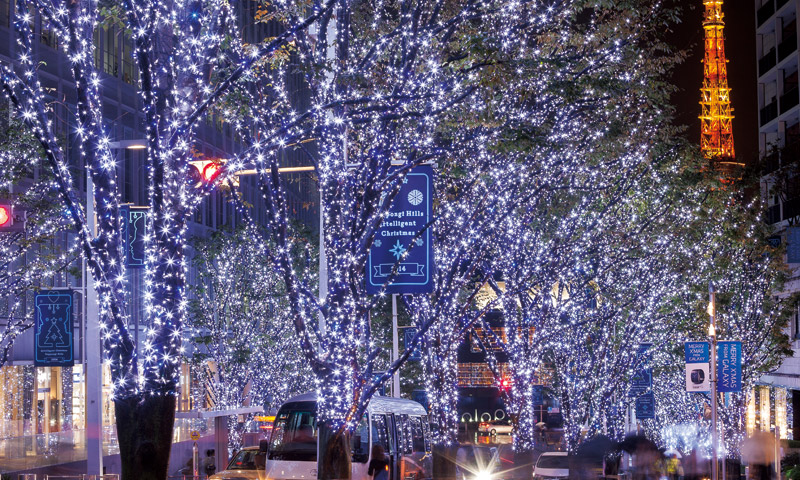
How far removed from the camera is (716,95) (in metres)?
72.4

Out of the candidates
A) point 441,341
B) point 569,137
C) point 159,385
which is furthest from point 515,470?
point 159,385

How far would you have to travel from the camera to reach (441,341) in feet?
69.5

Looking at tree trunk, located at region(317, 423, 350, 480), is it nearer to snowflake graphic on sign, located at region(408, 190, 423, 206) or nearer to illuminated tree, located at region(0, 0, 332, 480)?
snowflake graphic on sign, located at region(408, 190, 423, 206)

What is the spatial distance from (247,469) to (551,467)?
298 inches

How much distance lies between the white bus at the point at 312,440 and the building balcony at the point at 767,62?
39.9 metres

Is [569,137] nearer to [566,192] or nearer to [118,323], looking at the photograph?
[566,192]

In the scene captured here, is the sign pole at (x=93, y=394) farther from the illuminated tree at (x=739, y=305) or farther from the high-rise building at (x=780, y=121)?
the high-rise building at (x=780, y=121)

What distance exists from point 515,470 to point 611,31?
13.3m

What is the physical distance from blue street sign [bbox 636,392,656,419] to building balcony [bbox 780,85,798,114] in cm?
2534

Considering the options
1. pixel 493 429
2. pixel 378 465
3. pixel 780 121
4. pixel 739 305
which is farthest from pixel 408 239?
pixel 493 429

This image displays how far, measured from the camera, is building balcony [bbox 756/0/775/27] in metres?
53.3

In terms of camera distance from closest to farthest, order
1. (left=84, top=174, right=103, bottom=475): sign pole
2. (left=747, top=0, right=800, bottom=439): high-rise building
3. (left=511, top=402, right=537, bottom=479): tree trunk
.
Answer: (left=84, top=174, right=103, bottom=475): sign pole < (left=511, top=402, right=537, bottom=479): tree trunk < (left=747, top=0, right=800, bottom=439): high-rise building

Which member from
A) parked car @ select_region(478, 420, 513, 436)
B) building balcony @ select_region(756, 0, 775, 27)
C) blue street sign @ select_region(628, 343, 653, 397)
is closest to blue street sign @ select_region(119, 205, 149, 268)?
blue street sign @ select_region(628, 343, 653, 397)

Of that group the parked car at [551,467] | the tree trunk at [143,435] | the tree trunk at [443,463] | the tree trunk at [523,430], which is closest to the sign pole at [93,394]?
the tree trunk at [443,463]
